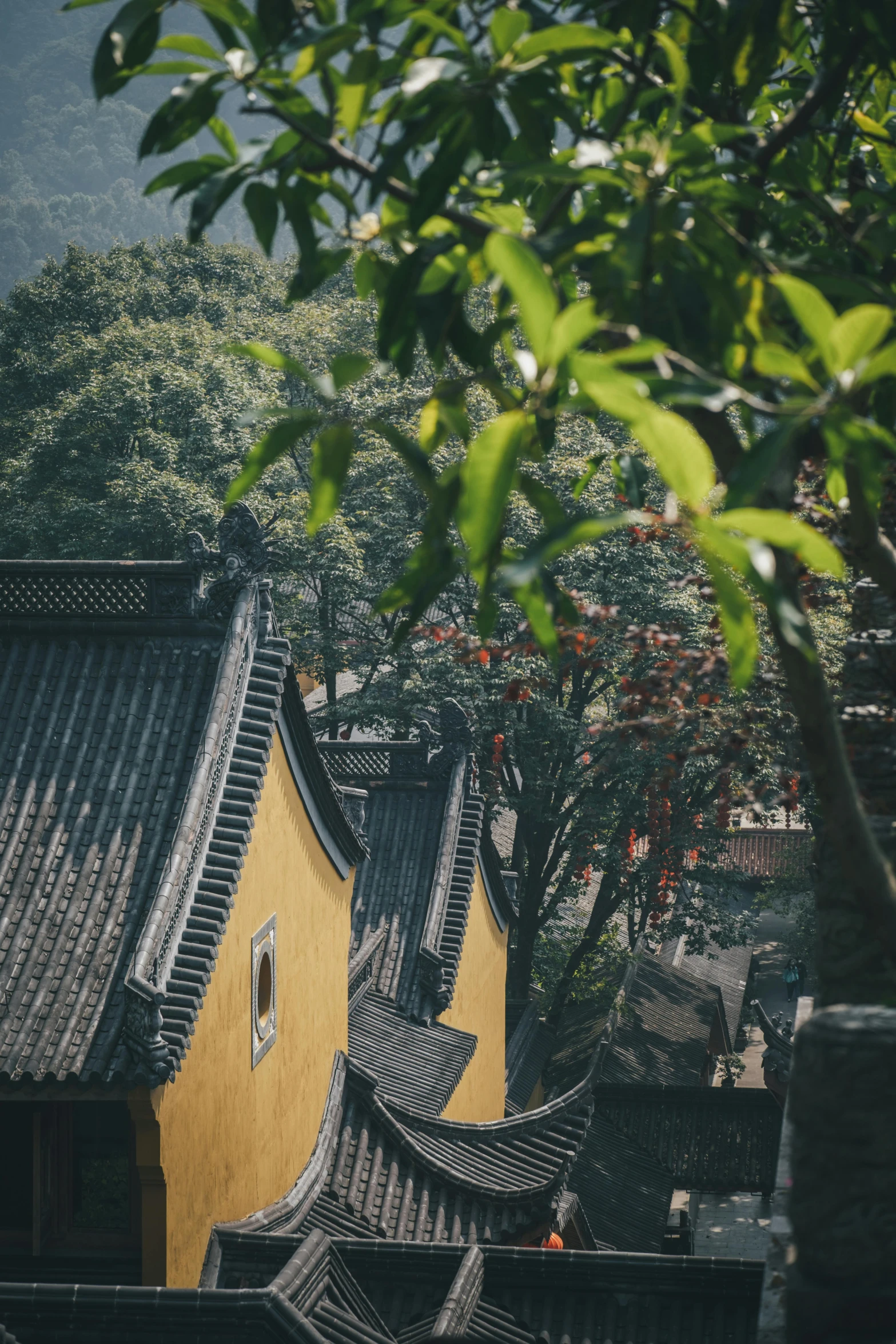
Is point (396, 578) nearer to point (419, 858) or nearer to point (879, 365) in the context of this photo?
point (419, 858)

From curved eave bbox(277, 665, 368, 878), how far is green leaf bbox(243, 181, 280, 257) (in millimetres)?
7636

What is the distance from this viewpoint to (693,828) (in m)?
21.0

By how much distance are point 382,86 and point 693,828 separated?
18488 mm

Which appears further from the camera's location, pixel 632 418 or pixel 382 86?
pixel 382 86

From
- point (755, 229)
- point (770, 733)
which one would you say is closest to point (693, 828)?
point (770, 733)

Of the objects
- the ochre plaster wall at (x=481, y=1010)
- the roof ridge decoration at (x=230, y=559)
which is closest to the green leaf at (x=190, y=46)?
the roof ridge decoration at (x=230, y=559)

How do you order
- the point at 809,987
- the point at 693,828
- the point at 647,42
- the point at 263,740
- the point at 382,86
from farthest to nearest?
the point at 809,987 → the point at 693,828 → the point at 263,740 → the point at 647,42 → the point at 382,86

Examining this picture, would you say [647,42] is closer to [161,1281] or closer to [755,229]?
[755,229]

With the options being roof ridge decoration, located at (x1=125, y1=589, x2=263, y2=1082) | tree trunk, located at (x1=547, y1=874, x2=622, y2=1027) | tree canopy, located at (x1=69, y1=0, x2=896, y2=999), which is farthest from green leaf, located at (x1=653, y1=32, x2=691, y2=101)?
tree trunk, located at (x1=547, y1=874, x2=622, y2=1027)

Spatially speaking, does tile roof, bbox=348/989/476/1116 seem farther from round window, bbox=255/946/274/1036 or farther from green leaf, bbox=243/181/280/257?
green leaf, bbox=243/181/280/257

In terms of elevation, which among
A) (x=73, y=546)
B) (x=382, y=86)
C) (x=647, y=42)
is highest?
(x=73, y=546)

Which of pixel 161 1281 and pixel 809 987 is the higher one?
pixel 809 987

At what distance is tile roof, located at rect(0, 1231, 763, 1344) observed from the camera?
313 inches

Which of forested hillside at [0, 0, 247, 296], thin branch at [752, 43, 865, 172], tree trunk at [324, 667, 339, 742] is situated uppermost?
forested hillside at [0, 0, 247, 296]
